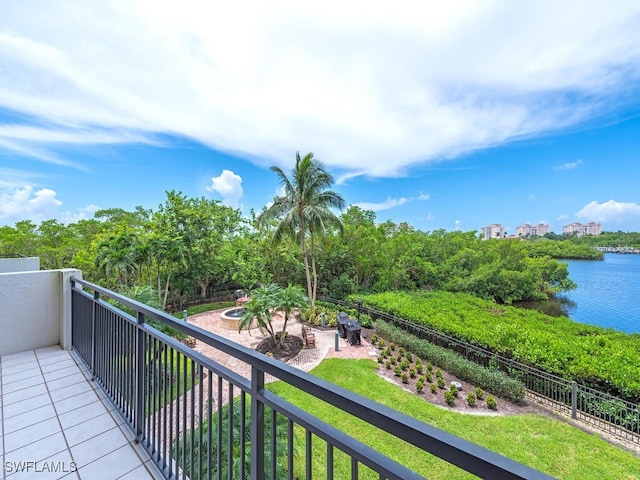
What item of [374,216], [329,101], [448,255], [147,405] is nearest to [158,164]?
[329,101]

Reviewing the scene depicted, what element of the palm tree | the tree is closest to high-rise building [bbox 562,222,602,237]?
the palm tree

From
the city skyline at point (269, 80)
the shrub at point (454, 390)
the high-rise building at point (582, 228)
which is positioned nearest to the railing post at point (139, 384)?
the city skyline at point (269, 80)

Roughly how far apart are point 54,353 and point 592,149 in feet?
127

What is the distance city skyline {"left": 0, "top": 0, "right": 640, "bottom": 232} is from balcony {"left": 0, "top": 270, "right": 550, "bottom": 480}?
4.22m

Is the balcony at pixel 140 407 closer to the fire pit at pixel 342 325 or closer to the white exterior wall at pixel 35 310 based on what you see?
the white exterior wall at pixel 35 310

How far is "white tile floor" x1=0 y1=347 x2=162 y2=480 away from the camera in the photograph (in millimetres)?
1846

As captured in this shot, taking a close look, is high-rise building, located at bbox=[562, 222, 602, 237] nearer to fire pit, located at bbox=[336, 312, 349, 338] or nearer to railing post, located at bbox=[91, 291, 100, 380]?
fire pit, located at bbox=[336, 312, 349, 338]

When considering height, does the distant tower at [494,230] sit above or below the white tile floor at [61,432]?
above

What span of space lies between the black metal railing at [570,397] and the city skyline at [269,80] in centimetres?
826

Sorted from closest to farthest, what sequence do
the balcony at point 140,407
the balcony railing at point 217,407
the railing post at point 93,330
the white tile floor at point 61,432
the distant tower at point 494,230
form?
the balcony railing at point 217,407 < the balcony at point 140,407 < the white tile floor at point 61,432 < the railing post at point 93,330 < the distant tower at point 494,230

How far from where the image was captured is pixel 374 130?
36.8 ft

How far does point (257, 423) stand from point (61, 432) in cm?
220

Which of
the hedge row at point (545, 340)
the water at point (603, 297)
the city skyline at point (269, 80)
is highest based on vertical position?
the city skyline at point (269, 80)

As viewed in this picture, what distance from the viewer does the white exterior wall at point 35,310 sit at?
353 centimetres
